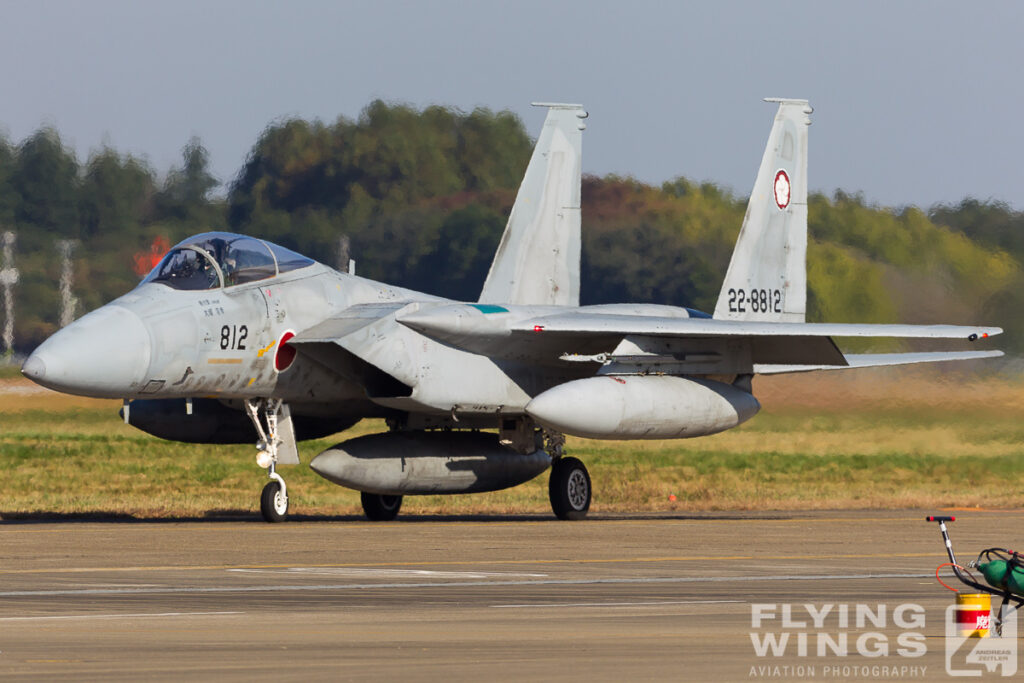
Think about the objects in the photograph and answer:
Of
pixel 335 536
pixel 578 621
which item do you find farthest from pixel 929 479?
pixel 578 621

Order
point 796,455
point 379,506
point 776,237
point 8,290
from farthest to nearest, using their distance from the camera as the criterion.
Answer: point 8,290, point 796,455, point 776,237, point 379,506

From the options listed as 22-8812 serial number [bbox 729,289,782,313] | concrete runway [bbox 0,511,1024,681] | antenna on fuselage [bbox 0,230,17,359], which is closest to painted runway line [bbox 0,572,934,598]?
concrete runway [bbox 0,511,1024,681]

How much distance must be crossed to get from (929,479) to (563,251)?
21.9 ft

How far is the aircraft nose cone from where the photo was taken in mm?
13852

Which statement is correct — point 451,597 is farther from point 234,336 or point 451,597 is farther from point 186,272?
point 186,272

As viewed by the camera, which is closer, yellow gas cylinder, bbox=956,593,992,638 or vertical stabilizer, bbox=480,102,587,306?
yellow gas cylinder, bbox=956,593,992,638

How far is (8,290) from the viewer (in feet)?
79.4

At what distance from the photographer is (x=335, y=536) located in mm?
14312

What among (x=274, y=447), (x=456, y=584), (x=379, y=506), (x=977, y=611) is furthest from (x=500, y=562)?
(x=379, y=506)

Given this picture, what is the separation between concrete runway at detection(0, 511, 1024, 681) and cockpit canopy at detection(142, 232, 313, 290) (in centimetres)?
225

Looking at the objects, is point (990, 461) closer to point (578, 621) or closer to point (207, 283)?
point (207, 283)

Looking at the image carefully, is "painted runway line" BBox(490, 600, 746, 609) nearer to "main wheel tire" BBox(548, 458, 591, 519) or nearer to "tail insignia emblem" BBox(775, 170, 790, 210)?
"main wheel tire" BBox(548, 458, 591, 519)

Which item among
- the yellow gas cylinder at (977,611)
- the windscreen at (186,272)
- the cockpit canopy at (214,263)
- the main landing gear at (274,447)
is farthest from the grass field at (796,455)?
the yellow gas cylinder at (977,611)

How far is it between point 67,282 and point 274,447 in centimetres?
913
